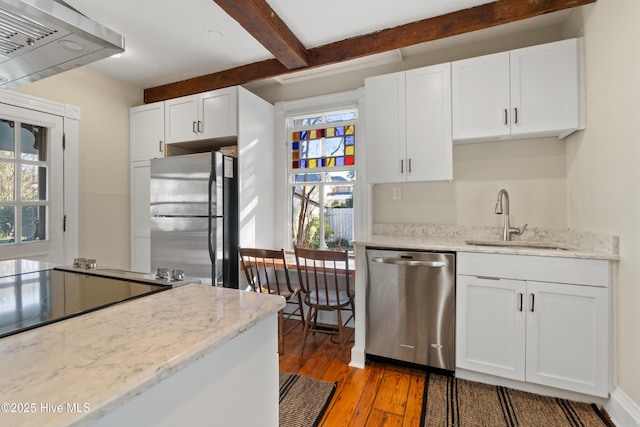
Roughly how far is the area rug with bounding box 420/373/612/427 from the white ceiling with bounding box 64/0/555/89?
8.65 ft

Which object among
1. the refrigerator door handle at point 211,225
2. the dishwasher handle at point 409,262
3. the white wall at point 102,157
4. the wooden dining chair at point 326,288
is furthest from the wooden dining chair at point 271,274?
the white wall at point 102,157

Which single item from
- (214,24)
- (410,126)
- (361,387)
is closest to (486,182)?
(410,126)

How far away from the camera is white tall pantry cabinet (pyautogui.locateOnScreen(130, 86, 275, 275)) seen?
2971 mm

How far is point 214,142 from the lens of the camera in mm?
3318

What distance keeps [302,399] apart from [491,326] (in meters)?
1.32

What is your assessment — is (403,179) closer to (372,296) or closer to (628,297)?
(372,296)

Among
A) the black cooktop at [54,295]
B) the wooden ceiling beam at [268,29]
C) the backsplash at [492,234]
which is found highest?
the wooden ceiling beam at [268,29]

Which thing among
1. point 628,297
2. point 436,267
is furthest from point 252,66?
point 628,297

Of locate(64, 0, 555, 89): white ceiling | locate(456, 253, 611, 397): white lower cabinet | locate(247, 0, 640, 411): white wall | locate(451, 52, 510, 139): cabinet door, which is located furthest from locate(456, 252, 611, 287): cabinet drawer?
locate(64, 0, 555, 89): white ceiling

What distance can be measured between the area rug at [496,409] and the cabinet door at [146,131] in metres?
3.40

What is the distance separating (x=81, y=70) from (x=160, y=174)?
4.21 feet

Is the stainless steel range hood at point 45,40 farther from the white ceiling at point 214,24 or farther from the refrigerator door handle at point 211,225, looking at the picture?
the refrigerator door handle at point 211,225

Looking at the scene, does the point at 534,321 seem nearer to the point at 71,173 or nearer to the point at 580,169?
the point at 580,169

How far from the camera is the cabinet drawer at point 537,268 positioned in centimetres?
175
